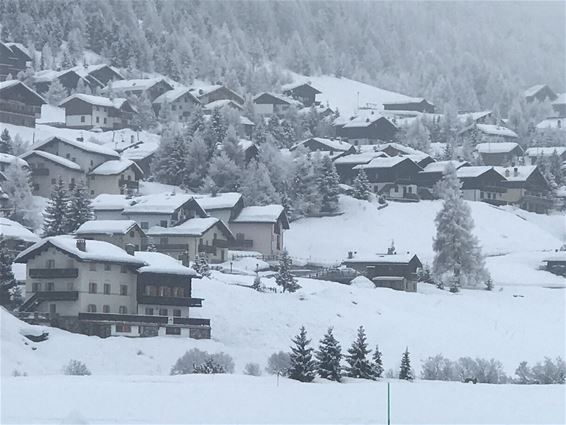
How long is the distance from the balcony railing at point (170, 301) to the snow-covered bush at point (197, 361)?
20.8 feet

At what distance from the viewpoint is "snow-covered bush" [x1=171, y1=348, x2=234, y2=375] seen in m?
60.5

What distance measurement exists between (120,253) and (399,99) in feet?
429

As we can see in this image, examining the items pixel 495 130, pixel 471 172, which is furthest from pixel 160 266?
pixel 495 130

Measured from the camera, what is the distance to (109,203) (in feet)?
312

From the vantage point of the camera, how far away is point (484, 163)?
147 metres

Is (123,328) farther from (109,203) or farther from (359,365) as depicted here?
(109,203)

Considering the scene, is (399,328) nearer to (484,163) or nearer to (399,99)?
(484,163)

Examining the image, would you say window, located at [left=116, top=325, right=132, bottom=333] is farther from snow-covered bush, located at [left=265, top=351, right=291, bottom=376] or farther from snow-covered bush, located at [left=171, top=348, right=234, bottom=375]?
snow-covered bush, located at [left=265, top=351, right=291, bottom=376]

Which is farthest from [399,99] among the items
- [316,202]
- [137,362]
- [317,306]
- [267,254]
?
[137,362]

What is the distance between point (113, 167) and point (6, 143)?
8.91m

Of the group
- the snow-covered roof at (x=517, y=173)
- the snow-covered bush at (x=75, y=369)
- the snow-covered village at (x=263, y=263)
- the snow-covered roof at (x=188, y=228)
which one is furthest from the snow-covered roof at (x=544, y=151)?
the snow-covered bush at (x=75, y=369)

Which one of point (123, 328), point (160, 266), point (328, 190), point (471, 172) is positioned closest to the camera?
point (123, 328)

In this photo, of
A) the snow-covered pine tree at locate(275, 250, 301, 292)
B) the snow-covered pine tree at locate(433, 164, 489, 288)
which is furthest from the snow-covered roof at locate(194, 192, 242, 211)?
the snow-covered pine tree at locate(275, 250, 301, 292)

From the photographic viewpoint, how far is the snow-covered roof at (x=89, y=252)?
222ft
